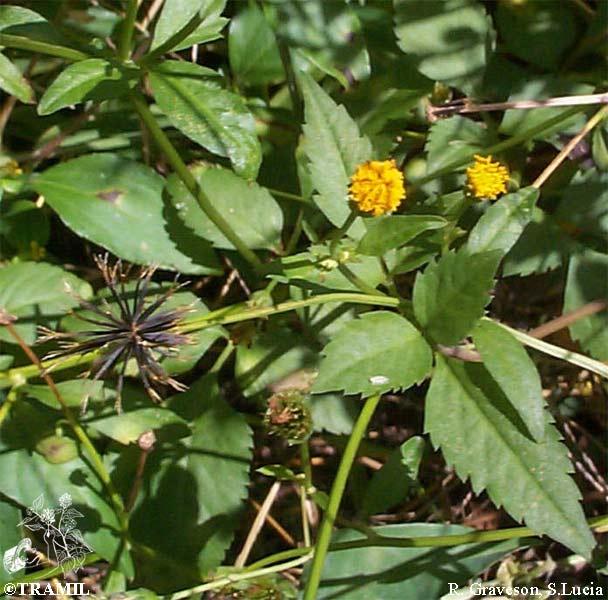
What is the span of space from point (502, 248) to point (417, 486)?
574 millimetres

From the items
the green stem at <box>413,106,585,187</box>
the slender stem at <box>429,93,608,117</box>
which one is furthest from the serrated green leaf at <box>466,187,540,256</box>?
the slender stem at <box>429,93,608,117</box>

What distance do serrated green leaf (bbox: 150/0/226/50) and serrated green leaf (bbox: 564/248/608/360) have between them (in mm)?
736

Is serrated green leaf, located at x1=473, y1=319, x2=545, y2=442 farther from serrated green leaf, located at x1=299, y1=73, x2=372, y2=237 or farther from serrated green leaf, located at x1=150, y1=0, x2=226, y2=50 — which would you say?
serrated green leaf, located at x1=150, y1=0, x2=226, y2=50

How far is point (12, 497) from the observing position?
129 centimetres

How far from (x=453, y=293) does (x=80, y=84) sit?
0.61 metres

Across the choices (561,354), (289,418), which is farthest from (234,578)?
(561,354)

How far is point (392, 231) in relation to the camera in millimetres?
1170

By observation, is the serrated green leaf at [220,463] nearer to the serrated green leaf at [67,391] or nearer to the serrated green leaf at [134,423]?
the serrated green leaf at [134,423]

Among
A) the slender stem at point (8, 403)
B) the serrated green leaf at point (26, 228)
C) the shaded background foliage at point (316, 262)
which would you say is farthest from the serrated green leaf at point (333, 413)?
the serrated green leaf at point (26, 228)

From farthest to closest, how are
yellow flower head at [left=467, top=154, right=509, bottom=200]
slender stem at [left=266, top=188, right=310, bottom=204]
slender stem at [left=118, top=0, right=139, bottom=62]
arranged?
slender stem at [left=266, top=188, right=310, bottom=204] < yellow flower head at [left=467, top=154, right=509, bottom=200] < slender stem at [left=118, top=0, right=139, bottom=62]

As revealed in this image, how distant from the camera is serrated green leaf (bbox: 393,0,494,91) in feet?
4.95

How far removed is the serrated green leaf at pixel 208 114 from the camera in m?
1.23

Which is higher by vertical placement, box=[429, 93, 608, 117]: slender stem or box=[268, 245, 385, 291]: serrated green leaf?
box=[429, 93, 608, 117]: slender stem

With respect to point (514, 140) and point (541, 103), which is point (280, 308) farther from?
point (541, 103)
